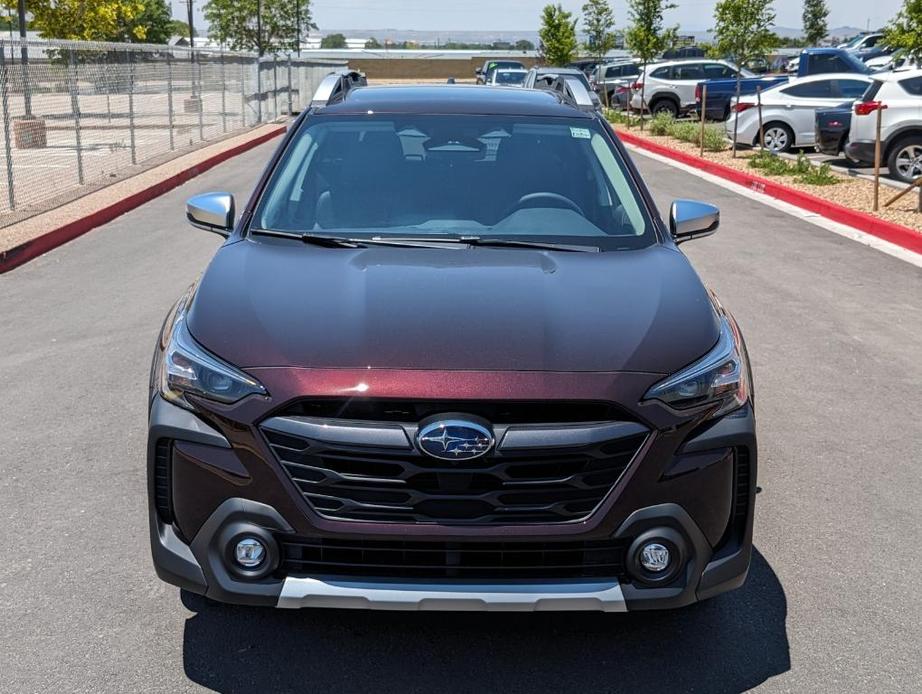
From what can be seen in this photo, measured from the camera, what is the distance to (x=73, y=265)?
11180 millimetres

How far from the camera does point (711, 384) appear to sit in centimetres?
343

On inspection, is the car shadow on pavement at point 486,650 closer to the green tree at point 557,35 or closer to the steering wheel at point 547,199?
the steering wheel at point 547,199

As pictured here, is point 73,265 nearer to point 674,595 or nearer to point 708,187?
point 674,595

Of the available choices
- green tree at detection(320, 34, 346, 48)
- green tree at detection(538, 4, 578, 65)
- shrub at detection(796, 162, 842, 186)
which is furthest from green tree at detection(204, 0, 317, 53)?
green tree at detection(320, 34, 346, 48)

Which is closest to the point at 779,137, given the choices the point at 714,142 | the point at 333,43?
the point at 714,142

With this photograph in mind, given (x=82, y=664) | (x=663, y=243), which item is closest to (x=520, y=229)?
(x=663, y=243)

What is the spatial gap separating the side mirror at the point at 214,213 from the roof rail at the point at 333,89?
0.81 m

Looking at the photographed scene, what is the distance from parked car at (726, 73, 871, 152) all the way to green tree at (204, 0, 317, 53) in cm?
5278

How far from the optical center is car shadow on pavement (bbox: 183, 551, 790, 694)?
139 inches

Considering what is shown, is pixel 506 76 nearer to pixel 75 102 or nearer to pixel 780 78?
pixel 780 78

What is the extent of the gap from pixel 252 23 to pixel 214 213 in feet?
240

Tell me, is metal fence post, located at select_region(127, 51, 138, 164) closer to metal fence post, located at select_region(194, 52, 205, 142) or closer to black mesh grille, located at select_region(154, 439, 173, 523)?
metal fence post, located at select_region(194, 52, 205, 142)

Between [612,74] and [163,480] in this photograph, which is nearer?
[163,480]

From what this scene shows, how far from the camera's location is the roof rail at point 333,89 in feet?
18.2
